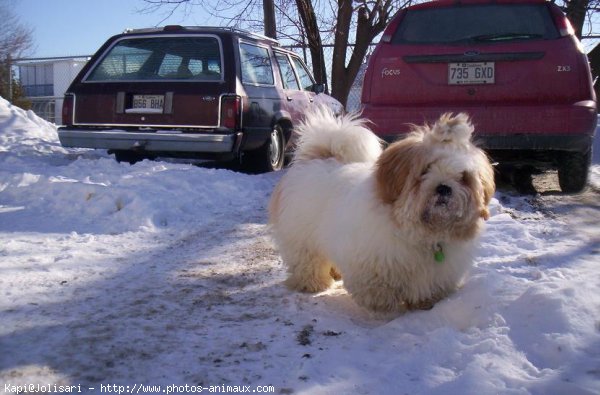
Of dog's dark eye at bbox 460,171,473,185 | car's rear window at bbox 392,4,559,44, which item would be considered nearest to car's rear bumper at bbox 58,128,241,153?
car's rear window at bbox 392,4,559,44

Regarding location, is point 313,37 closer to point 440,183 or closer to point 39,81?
point 440,183

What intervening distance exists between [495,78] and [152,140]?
14.4 feet

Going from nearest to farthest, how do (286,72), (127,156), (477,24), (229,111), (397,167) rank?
1. (397,167)
2. (477,24)
3. (229,111)
4. (127,156)
5. (286,72)

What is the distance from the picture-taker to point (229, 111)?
770 centimetres

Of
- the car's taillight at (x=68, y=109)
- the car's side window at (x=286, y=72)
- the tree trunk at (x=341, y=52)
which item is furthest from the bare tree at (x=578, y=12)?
the car's taillight at (x=68, y=109)

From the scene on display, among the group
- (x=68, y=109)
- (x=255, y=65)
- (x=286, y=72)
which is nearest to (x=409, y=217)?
(x=255, y=65)

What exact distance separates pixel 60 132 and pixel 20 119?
702 cm

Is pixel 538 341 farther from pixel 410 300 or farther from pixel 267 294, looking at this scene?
pixel 267 294

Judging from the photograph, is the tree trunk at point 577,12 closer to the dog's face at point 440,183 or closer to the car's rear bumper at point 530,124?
the car's rear bumper at point 530,124

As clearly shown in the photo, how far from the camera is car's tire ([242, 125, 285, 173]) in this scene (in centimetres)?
876

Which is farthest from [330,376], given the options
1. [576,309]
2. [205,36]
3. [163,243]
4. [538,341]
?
[205,36]

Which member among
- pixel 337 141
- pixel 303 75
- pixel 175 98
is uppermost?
pixel 303 75

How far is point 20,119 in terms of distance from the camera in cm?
1424

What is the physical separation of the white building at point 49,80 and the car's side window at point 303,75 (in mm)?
10611
